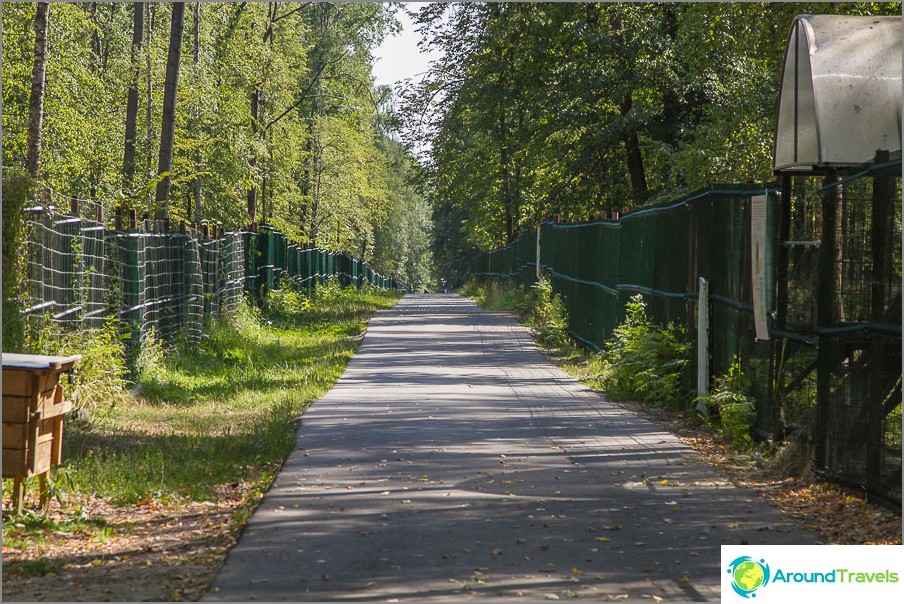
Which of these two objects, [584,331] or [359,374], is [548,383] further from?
[584,331]

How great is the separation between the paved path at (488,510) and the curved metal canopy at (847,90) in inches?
106

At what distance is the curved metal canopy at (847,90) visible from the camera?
883 cm

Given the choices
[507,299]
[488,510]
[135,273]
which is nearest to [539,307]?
[507,299]

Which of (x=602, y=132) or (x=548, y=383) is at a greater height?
(x=602, y=132)

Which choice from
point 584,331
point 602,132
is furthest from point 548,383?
point 602,132

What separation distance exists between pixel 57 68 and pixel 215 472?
87.0 ft

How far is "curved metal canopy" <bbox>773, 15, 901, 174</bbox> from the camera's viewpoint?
883 cm

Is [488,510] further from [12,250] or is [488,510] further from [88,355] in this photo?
[88,355]

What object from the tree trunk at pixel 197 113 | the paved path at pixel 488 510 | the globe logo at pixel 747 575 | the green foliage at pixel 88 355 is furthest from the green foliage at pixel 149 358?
the tree trunk at pixel 197 113

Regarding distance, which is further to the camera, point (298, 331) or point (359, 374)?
point (298, 331)

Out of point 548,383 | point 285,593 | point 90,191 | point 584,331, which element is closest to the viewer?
point 285,593

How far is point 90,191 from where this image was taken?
112 ft

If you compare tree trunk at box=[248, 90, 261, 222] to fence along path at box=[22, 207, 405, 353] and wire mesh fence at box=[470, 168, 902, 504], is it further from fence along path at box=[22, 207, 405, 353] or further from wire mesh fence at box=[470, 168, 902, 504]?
wire mesh fence at box=[470, 168, 902, 504]

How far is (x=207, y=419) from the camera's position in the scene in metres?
11.5
